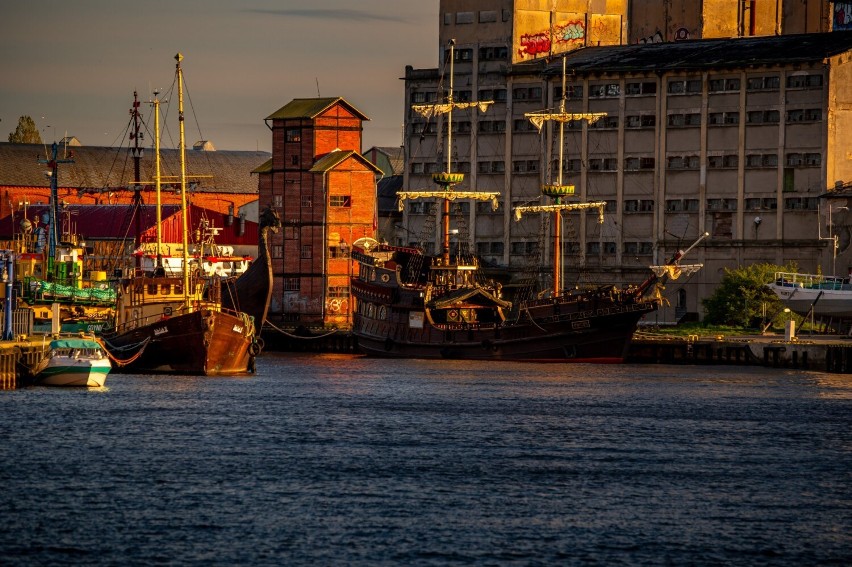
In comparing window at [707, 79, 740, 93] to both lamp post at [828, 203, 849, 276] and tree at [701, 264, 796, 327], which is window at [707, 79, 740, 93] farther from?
tree at [701, 264, 796, 327]

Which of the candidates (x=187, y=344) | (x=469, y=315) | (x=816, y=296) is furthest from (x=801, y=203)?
(x=187, y=344)

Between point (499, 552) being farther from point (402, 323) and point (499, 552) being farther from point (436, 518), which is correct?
point (402, 323)

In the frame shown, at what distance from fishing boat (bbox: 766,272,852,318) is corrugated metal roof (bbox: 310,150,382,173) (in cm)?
3631

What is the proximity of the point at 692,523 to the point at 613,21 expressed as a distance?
11146 centimetres

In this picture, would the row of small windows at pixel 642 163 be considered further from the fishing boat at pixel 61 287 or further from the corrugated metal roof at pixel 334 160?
the fishing boat at pixel 61 287

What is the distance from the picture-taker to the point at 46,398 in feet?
256

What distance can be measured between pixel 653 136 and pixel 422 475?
296 feet

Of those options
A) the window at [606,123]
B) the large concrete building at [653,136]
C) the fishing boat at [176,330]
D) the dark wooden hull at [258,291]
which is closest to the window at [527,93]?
the large concrete building at [653,136]

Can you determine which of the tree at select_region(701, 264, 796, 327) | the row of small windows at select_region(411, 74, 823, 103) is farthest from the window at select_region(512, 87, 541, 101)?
the tree at select_region(701, 264, 796, 327)

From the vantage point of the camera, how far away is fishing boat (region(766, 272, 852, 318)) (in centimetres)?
11712

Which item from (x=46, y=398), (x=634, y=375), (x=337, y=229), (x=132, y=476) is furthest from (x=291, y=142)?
(x=132, y=476)

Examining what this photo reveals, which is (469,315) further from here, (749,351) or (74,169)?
(74,169)

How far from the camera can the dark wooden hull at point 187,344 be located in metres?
90.2

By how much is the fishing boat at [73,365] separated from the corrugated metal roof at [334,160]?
185 ft
